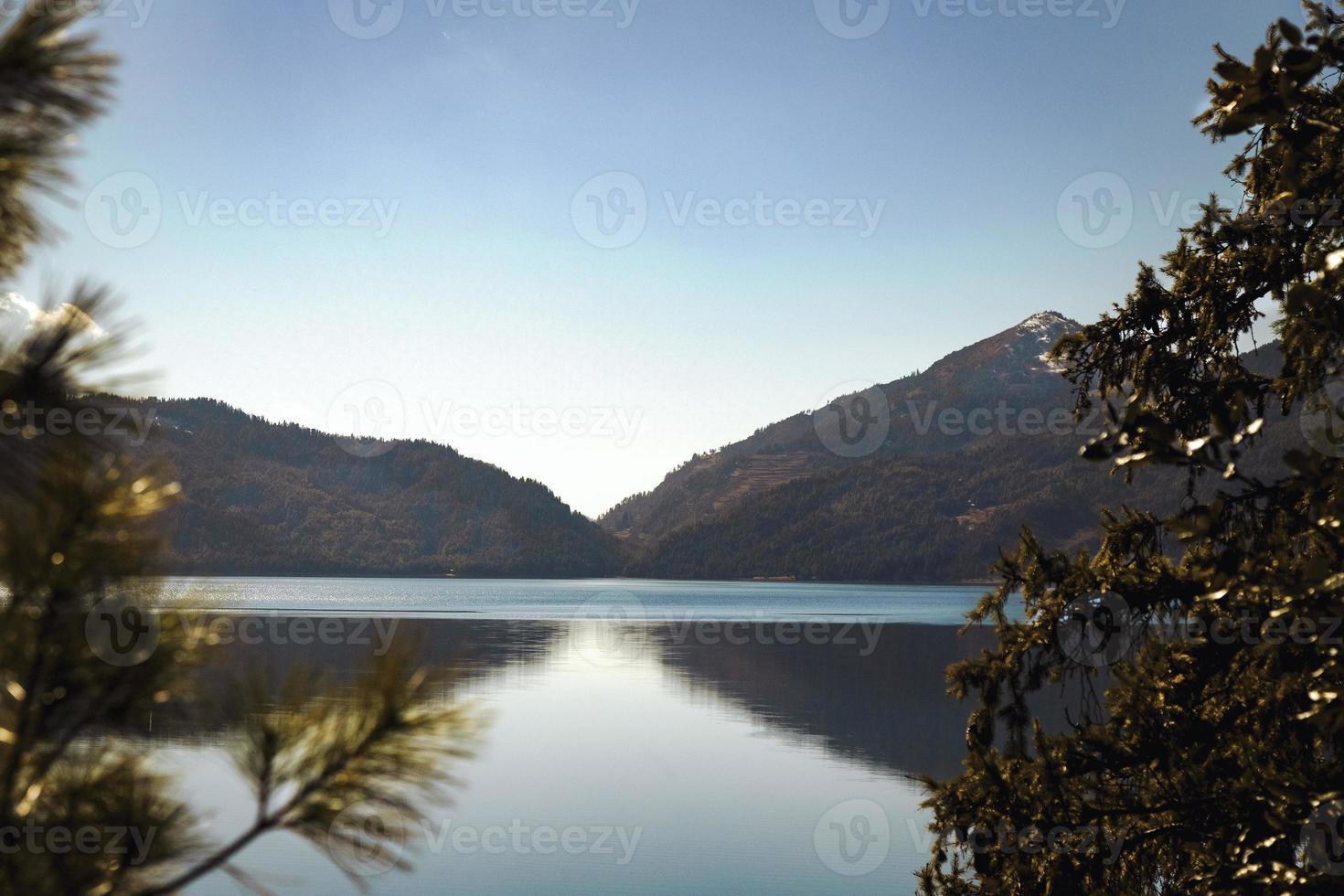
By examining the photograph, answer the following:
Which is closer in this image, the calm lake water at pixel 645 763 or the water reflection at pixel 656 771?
the calm lake water at pixel 645 763

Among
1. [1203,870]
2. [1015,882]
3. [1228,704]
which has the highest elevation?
[1228,704]

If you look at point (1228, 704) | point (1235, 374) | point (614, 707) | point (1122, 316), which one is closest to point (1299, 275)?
point (1235, 374)

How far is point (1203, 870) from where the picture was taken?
17.5ft

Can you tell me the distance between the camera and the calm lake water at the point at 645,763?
18750mm

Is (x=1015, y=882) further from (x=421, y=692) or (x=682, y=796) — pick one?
(x=682, y=796)

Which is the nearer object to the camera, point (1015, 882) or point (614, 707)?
point (1015, 882)

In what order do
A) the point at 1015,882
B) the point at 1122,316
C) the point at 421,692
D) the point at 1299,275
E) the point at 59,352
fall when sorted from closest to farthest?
the point at 59,352
the point at 421,692
the point at 1299,275
the point at 1015,882
the point at 1122,316

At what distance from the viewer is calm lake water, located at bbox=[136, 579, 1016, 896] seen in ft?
61.5

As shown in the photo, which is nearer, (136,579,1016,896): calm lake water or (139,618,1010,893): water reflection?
(136,579,1016,896): calm lake water

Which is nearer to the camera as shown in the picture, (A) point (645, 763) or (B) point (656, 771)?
(B) point (656, 771)

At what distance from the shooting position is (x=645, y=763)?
29.5m

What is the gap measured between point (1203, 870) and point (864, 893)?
46.7ft

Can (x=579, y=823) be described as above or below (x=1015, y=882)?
below

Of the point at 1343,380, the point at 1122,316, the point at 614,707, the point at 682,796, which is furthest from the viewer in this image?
the point at 614,707
